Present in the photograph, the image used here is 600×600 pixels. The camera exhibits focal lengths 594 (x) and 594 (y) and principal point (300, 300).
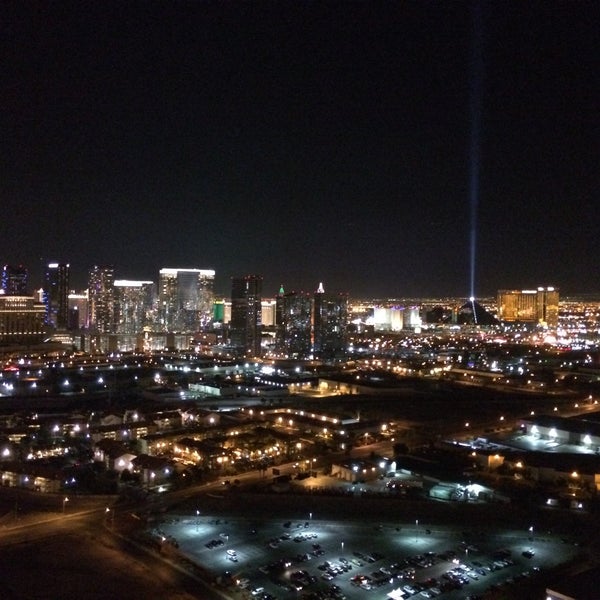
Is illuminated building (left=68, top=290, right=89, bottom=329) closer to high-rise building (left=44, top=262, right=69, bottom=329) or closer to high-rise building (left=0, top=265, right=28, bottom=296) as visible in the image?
high-rise building (left=44, top=262, right=69, bottom=329)

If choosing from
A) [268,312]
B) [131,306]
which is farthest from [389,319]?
[131,306]

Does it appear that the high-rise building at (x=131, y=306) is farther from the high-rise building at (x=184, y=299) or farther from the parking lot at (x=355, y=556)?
the parking lot at (x=355, y=556)

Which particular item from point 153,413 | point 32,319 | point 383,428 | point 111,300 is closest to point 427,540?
point 383,428

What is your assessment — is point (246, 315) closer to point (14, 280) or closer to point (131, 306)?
point (131, 306)

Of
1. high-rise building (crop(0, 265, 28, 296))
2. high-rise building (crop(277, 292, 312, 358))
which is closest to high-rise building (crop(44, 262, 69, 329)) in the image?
high-rise building (crop(0, 265, 28, 296))


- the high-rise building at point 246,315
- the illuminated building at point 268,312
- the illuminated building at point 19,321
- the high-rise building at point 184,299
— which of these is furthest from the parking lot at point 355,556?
the illuminated building at point 268,312

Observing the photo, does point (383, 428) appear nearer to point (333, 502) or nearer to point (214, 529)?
point (333, 502)
